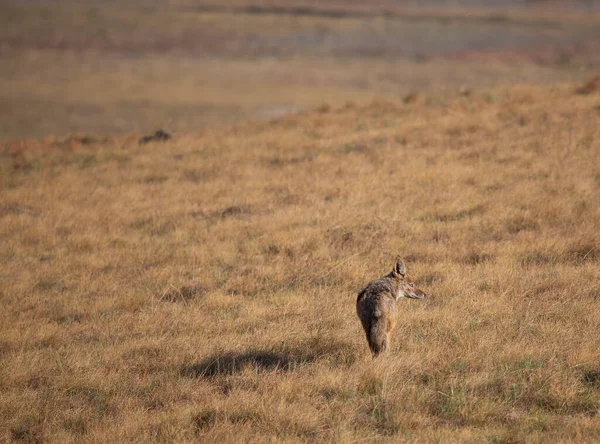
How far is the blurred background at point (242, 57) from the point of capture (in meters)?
38.4

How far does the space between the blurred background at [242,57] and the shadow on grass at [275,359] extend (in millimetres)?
24961

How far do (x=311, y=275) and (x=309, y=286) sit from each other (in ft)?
1.21

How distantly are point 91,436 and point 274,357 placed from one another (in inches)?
78.5

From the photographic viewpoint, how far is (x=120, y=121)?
34531 millimetres

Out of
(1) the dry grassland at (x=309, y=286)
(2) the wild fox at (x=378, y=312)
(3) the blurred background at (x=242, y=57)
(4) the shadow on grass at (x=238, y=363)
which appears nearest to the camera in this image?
(1) the dry grassland at (x=309, y=286)

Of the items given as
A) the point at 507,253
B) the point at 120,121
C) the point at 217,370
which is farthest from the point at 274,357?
the point at 120,121

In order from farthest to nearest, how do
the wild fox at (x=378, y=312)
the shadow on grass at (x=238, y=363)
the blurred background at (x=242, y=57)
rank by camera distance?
the blurred background at (x=242, y=57) < the shadow on grass at (x=238, y=363) < the wild fox at (x=378, y=312)

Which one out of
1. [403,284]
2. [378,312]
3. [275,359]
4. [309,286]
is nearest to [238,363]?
[275,359]

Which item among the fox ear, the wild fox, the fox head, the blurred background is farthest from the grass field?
the blurred background

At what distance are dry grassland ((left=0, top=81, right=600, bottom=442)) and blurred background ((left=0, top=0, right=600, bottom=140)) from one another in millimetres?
16802

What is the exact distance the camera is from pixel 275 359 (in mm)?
7445

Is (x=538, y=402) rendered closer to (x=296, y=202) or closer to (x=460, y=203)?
(x=460, y=203)

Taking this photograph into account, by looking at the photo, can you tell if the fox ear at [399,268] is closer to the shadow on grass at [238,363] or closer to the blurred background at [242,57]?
the shadow on grass at [238,363]

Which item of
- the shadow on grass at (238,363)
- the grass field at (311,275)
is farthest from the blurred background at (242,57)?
the shadow on grass at (238,363)
